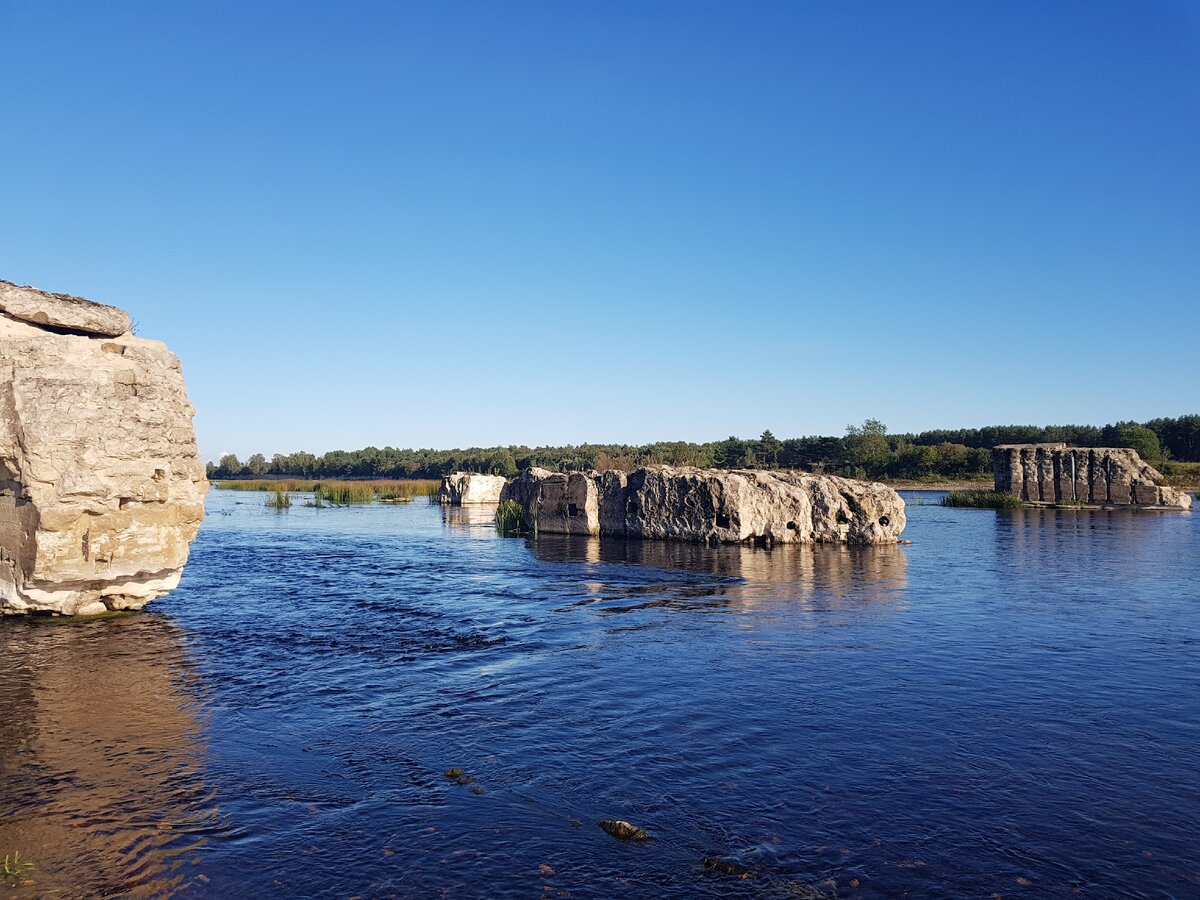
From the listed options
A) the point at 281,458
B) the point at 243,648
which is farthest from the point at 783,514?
the point at 281,458

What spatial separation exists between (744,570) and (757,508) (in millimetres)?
8497

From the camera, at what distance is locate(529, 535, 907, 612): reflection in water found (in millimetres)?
20203

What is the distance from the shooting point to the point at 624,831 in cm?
663

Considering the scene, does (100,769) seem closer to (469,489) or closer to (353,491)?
(469,489)

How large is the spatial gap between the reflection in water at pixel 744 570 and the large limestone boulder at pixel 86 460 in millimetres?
10220

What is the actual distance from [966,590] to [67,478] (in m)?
21.7

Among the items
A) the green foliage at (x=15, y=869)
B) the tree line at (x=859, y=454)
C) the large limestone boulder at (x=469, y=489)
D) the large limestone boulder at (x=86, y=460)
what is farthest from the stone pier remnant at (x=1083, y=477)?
the green foliage at (x=15, y=869)

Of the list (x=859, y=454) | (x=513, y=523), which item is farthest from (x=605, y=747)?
(x=859, y=454)

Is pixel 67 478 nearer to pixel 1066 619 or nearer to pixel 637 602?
pixel 637 602

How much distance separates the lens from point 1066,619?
1720 cm

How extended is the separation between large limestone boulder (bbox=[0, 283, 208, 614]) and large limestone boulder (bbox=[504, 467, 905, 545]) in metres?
22.4

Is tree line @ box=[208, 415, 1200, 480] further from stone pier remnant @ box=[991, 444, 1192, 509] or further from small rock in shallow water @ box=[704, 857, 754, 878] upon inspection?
small rock in shallow water @ box=[704, 857, 754, 878]

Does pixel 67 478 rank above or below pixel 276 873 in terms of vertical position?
above

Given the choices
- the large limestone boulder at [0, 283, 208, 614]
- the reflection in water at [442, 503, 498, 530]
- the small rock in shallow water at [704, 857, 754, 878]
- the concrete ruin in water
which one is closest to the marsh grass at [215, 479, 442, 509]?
the reflection in water at [442, 503, 498, 530]
